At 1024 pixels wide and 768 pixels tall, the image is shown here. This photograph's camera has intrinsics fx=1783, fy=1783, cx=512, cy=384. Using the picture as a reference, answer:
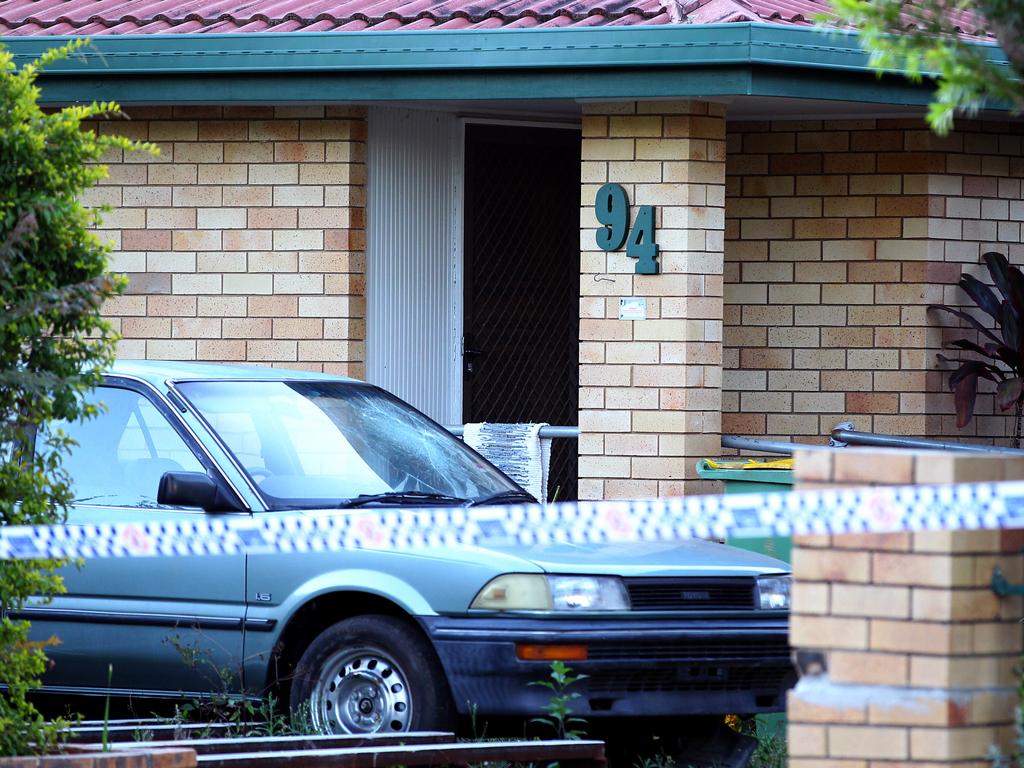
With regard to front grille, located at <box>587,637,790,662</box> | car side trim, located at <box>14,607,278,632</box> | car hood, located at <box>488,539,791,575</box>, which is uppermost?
car hood, located at <box>488,539,791,575</box>

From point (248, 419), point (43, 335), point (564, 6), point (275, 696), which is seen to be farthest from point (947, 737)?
point (564, 6)

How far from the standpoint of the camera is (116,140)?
5.25 metres

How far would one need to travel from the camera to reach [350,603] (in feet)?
22.3

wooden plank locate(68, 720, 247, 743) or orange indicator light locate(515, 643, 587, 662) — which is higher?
orange indicator light locate(515, 643, 587, 662)

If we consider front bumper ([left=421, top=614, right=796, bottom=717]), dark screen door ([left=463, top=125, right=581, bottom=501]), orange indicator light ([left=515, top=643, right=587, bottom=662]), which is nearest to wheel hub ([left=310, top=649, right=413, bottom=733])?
front bumper ([left=421, top=614, right=796, bottom=717])

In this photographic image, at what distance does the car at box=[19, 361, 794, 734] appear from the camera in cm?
645

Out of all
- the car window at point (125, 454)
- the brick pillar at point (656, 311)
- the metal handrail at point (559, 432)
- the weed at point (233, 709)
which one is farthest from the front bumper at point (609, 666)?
the metal handrail at point (559, 432)

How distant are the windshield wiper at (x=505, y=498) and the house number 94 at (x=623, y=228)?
2510 millimetres

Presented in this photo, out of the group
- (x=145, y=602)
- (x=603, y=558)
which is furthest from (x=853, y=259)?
(x=145, y=602)

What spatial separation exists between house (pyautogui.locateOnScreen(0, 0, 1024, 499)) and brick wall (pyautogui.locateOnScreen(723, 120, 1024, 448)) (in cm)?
1

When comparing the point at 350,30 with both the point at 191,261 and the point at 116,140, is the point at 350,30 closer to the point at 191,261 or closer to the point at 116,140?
the point at 191,261

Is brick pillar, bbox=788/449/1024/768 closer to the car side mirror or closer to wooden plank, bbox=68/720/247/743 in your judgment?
wooden plank, bbox=68/720/247/743

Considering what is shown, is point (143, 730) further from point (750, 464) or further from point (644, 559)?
point (750, 464)

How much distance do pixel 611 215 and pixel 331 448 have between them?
10.3ft
